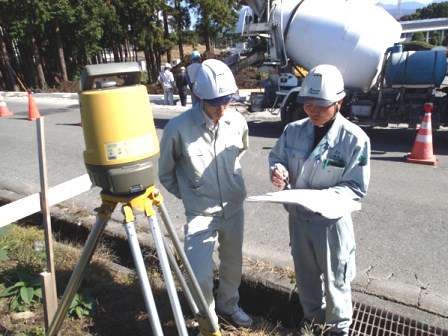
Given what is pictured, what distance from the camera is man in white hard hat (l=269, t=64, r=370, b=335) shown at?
2.32m

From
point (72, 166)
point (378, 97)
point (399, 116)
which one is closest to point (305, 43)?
point (378, 97)

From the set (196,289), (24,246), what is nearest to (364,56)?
(24,246)

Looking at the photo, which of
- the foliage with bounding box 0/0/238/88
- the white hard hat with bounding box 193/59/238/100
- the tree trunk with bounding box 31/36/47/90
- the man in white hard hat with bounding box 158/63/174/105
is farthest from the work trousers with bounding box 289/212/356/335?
the tree trunk with bounding box 31/36/47/90

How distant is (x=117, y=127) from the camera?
1.65 m

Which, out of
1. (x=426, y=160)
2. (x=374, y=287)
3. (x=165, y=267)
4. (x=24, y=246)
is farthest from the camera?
(x=426, y=160)

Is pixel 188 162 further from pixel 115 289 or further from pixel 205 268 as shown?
pixel 115 289

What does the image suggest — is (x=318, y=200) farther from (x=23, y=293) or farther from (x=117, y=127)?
(x=23, y=293)

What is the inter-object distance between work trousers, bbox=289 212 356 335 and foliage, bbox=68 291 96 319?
142cm

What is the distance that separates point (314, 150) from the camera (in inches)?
94.0

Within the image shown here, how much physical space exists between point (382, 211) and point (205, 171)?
3060mm

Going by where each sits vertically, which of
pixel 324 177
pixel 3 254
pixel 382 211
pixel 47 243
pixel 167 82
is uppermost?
pixel 324 177

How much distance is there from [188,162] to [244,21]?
8750mm

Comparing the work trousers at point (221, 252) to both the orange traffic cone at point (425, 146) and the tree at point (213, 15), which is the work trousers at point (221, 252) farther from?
the tree at point (213, 15)

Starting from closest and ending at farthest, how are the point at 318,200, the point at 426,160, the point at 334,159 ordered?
the point at 318,200, the point at 334,159, the point at 426,160
